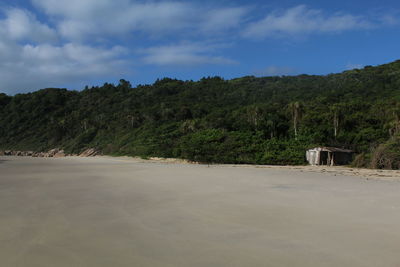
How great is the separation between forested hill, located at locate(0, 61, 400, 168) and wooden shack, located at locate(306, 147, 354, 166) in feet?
3.92

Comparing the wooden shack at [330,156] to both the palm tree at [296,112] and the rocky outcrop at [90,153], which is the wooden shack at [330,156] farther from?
the rocky outcrop at [90,153]

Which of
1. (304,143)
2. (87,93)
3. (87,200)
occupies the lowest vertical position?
(87,200)

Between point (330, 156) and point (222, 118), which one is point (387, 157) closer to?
point (330, 156)

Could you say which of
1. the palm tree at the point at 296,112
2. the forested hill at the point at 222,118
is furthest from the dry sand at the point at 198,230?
the palm tree at the point at 296,112

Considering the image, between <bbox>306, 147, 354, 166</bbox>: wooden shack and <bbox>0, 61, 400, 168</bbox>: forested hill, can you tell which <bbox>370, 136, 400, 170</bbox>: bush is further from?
<bbox>306, 147, 354, 166</bbox>: wooden shack

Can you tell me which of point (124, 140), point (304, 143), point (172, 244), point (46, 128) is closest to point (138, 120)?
point (124, 140)

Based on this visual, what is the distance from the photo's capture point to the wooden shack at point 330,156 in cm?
2317

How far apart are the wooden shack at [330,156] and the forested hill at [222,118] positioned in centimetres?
120

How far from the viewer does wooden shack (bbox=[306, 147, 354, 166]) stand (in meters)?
23.2

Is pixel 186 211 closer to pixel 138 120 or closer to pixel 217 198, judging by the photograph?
pixel 217 198

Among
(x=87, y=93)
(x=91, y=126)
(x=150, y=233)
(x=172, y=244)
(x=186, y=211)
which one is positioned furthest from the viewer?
(x=87, y=93)

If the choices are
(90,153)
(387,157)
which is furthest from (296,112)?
(90,153)

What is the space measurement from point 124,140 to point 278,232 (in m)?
42.7

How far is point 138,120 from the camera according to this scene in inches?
2093
